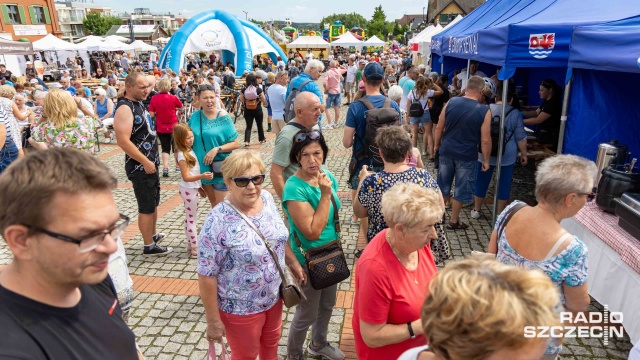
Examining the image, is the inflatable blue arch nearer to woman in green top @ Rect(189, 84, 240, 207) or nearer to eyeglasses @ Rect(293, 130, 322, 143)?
woman in green top @ Rect(189, 84, 240, 207)

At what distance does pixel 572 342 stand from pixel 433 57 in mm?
11822

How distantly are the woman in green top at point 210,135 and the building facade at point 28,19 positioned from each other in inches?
1869

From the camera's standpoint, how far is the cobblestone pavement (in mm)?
3162

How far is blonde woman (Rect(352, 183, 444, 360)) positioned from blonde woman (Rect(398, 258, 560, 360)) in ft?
2.08

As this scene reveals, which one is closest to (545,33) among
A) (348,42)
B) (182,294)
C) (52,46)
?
(182,294)

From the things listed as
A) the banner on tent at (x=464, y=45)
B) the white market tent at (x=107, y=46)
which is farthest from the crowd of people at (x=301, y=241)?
the white market tent at (x=107, y=46)

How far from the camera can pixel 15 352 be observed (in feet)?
3.45

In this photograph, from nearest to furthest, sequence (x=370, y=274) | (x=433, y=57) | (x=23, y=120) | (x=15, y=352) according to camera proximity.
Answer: (x=15, y=352) → (x=370, y=274) → (x=23, y=120) → (x=433, y=57)

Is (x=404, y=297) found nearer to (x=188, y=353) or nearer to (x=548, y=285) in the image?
(x=548, y=285)

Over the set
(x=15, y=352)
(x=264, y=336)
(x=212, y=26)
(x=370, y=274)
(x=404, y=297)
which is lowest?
(x=264, y=336)

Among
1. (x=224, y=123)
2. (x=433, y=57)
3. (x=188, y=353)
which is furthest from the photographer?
(x=433, y=57)

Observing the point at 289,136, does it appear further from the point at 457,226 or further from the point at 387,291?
the point at 457,226

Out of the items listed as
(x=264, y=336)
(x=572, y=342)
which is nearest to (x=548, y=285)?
(x=264, y=336)

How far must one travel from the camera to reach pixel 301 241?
8.77ft
